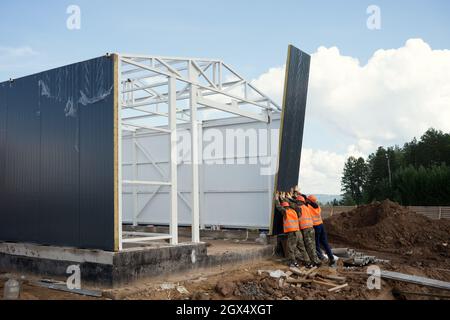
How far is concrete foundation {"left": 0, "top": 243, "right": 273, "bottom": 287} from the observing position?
9.12 meters

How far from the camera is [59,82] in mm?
10688

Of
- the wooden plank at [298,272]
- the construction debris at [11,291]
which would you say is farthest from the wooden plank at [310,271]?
the construction debris at [11,291]

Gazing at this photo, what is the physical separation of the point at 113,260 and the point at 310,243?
18.9 feet

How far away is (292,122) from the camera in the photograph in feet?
46.4

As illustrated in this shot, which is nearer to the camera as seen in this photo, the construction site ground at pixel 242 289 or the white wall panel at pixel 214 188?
the construction site ground at pixel 242 289

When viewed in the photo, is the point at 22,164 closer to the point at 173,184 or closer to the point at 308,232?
the point at 173,184

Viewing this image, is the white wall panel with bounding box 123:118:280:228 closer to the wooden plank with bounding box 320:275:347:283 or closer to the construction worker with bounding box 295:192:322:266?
A: the construction worker with bounding box 295:192:322:266

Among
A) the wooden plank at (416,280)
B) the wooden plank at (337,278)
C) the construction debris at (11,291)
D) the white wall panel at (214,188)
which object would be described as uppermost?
the white wall panel at (214,188)

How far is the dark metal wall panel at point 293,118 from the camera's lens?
13.6 m

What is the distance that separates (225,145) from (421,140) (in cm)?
5520

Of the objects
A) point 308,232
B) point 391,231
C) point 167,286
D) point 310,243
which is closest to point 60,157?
point 167,286

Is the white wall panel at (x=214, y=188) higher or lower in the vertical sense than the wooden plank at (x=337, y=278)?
higher

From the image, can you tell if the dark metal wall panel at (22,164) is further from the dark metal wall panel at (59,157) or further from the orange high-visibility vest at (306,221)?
the orange high-visibility vest at (306,221)
